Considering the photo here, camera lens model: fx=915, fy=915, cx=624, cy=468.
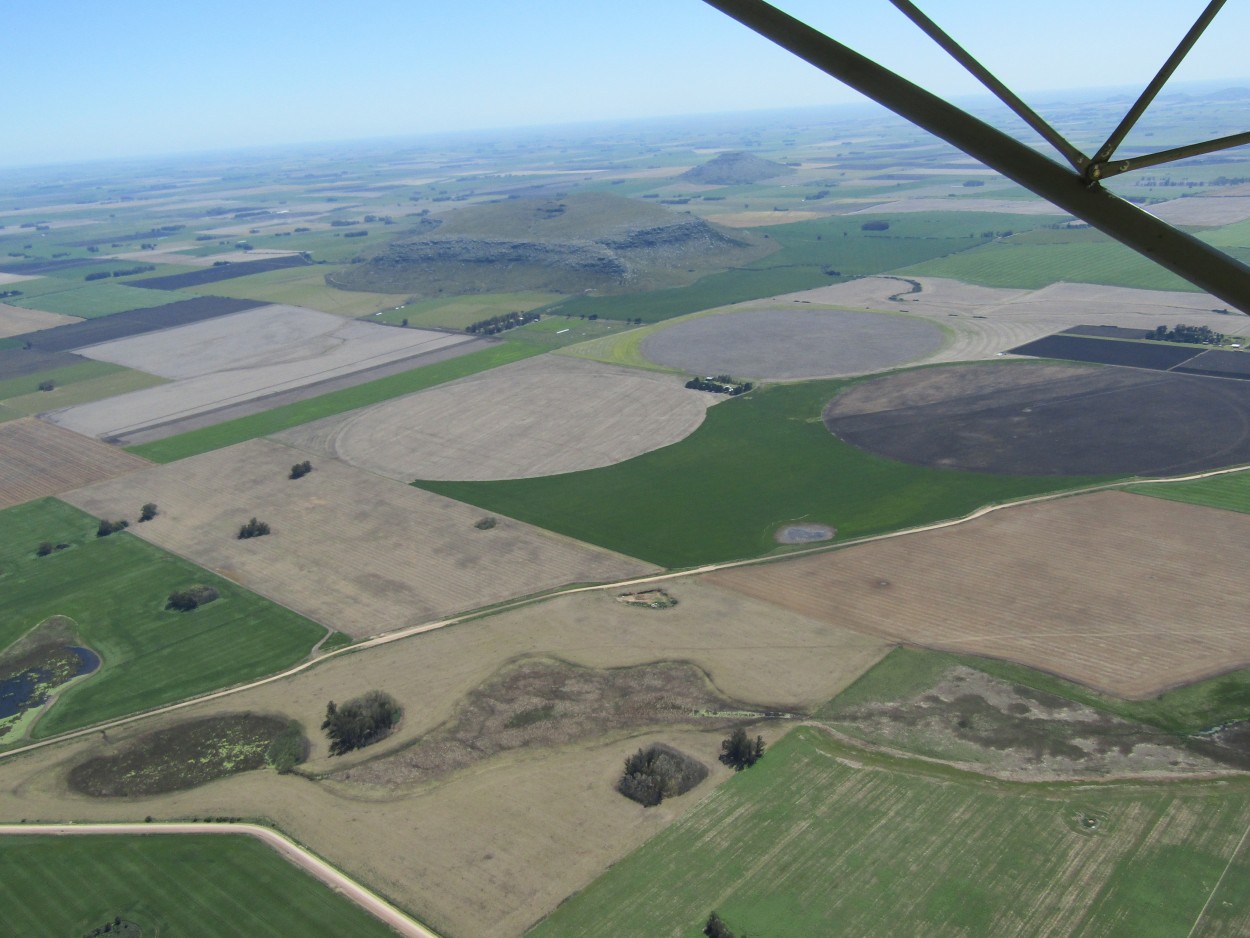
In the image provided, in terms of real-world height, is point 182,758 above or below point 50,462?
below

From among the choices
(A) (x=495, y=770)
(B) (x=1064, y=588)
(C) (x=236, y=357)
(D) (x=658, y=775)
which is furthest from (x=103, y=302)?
(B) (x=1064, y=588)

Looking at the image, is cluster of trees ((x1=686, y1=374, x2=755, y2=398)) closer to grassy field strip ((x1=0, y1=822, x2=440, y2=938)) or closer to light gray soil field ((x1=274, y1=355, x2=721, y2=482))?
light gray soil field ((x1=274, y1=355, x2=721, y2=482))

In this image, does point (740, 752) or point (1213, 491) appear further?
point (1213, 491)

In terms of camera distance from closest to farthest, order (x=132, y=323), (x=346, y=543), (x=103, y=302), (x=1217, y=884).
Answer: (x=1217, y=884) < (x=346, y=543) < (x=132, y=323) < (x=103, y=302)

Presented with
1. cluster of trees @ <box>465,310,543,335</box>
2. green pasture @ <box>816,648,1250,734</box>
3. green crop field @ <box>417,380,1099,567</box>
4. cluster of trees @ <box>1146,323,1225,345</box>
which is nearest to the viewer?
green pasture @ <box>816,648,1250,734</box>

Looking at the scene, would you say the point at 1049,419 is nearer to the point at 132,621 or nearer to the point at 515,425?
Answer: the point at 515,425

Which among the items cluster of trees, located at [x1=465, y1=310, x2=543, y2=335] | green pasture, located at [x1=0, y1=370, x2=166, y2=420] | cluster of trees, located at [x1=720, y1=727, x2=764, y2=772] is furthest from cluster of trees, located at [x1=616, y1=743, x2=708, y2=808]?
Answer: cluster of trees, located at [x1=465, y1=310, x2=543, y2=335]

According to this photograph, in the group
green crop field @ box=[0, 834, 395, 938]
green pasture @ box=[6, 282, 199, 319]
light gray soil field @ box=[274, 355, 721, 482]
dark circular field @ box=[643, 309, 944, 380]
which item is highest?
green pasture @ box=[6, 282, 199, 319]
